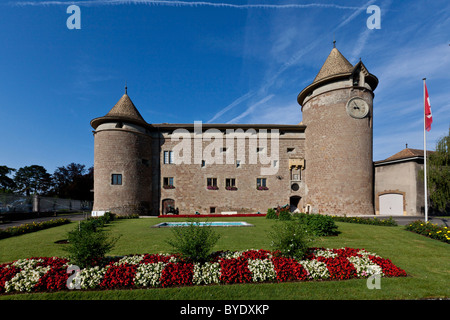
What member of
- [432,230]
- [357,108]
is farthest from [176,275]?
[357,108]

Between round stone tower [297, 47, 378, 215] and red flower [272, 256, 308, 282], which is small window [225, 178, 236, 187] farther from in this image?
red flower [272, 256, 308, 282]

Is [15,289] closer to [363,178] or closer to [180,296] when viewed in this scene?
[180,296]

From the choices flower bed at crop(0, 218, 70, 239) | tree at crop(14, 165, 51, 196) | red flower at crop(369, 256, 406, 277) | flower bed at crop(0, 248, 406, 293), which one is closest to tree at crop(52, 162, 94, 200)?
tree at crop(14, 165, 51, 196)

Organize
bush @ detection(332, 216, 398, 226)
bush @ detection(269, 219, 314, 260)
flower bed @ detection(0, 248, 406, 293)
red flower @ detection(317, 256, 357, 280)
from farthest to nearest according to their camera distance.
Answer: bush @ detection(332, 216, 398, 226)
bush @ detection(269, 219, 314, 260)
red flower @ detection(317, 256, 357, 280)
flower bed @ detection(0, 248, 406, 293)

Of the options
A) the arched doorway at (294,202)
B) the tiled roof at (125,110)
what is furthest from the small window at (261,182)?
the tiled roof at (125,110)

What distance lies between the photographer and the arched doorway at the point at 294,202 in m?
26.3

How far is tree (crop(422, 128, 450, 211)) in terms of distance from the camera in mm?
17656

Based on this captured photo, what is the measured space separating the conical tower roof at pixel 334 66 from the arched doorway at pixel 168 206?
23.9 m

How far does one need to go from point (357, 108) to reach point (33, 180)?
85651mm

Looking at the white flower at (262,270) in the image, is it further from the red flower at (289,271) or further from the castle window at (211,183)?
the castle window at (211,183)

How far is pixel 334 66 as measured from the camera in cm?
2395

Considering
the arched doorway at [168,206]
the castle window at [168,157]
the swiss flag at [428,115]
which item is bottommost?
the arched doorway at [168,206]

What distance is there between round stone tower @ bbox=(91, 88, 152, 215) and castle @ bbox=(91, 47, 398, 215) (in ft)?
0.35
